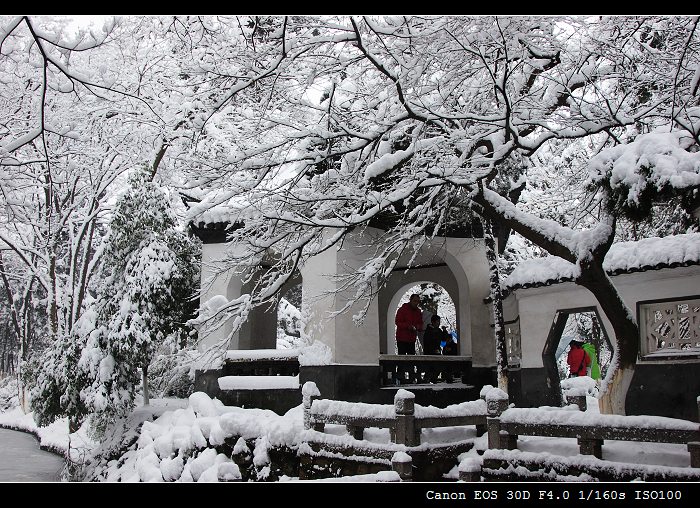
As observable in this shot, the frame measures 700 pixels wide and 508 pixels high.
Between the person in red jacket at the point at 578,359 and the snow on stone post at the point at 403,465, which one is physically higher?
the person in red jacket at the point at 578,359

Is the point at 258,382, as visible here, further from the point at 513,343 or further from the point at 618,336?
the point at 618,336

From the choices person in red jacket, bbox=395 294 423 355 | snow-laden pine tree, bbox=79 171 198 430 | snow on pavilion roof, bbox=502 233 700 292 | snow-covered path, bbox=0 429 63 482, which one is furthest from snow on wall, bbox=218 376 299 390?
snow on pavilion roof, bbox=502 233 700 292

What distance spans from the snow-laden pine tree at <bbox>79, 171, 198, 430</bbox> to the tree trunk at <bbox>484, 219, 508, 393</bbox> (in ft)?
19.5

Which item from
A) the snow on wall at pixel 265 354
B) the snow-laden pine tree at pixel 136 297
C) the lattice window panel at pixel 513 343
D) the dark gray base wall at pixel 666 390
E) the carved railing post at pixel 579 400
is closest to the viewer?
the carved railing post at pixel 579 400

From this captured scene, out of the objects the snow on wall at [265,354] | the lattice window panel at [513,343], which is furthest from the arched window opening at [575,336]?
the snow on wall at [265,354]

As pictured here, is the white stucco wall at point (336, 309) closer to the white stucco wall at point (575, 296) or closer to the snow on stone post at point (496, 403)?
the white stucco wall at point (575, 296)

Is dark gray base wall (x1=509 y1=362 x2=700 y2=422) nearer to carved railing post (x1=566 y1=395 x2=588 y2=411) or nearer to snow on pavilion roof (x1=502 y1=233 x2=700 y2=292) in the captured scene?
carved railing post (x1=566 y1=395 x2=588 y2=411)

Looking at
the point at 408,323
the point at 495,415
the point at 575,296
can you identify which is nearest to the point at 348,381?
the point at 408,323

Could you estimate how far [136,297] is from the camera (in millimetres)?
11742

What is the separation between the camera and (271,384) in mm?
11492

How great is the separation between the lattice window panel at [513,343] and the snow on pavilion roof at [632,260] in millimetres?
1113

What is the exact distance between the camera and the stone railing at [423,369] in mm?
11703
